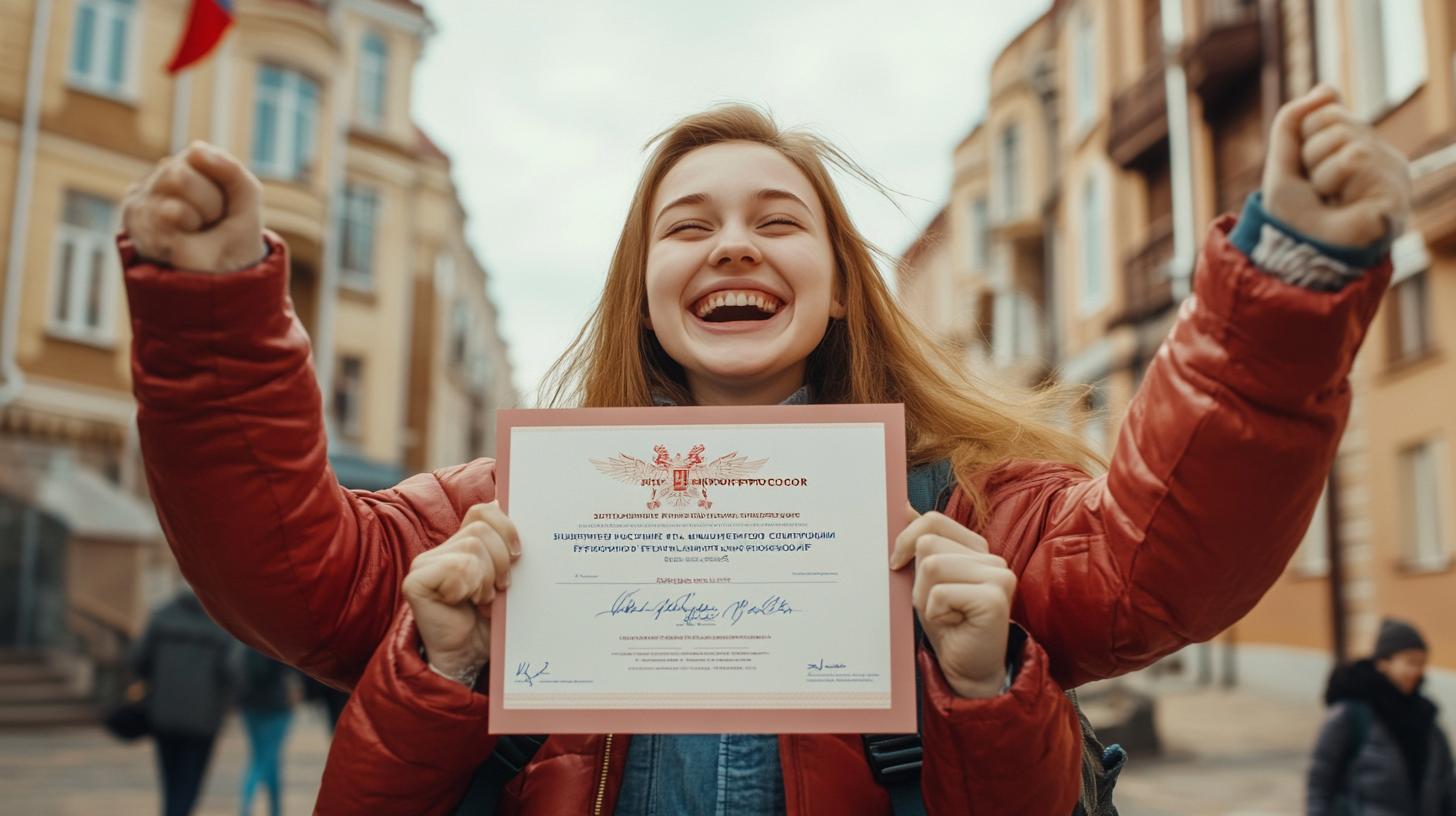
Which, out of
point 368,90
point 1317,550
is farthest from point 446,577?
point 368,90

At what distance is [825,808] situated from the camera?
75.0 inches

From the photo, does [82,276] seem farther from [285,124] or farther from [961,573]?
[961,573]

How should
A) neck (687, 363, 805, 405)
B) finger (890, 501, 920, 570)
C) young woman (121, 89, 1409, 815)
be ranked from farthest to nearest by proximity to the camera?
neck (687, 363, 805, 405) → finger (890, 501, 920, 570) → young woman (121, 89, 1409, 815)

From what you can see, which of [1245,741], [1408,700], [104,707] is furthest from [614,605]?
[104,707]

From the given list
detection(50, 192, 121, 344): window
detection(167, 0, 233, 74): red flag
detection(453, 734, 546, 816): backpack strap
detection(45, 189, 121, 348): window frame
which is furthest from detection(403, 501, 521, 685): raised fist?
detection(50, 192, 121, 344): window

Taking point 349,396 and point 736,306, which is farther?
point 349,396

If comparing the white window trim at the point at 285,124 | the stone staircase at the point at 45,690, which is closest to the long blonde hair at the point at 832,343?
the stone staircase at the point at 45,690

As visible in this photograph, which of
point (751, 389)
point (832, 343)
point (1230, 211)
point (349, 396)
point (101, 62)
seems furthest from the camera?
point (349, 396)

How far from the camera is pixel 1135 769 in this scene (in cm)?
1170

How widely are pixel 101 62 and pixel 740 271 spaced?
19.6 m

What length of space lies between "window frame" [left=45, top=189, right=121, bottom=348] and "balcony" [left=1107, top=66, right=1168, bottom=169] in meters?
14.7

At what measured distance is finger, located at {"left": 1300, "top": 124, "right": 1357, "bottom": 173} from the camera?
1.55 metres

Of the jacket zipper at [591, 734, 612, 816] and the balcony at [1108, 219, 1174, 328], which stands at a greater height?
the balcony at [1108, 219, 1174, 328]
